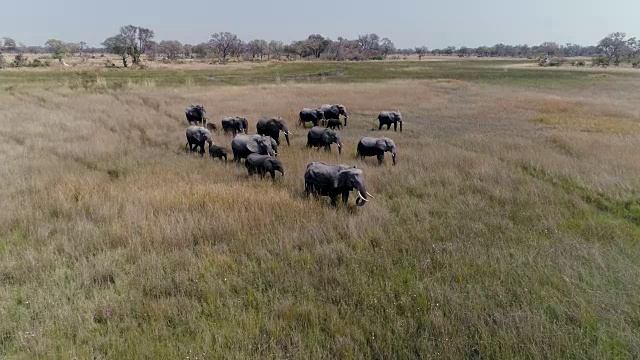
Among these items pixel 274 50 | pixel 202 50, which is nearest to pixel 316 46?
pixel 274 50

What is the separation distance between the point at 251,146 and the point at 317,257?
752 centimetres

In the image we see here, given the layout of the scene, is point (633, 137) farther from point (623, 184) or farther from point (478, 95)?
point (478, 95)

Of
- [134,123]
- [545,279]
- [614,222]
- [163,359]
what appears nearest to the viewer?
[163,359]

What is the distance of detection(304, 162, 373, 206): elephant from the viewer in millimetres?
8992

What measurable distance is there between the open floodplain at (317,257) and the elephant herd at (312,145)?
1.64 feet

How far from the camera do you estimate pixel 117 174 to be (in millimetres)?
12531

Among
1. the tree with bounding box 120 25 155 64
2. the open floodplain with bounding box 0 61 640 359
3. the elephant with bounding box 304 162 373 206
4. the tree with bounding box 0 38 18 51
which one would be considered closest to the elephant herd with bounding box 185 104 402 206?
the elephant with bounding box 304 162 373 206

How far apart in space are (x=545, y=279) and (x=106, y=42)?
415 feet

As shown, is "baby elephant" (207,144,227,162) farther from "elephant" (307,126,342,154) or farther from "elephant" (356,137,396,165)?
"elephant" (356,137,396,165)

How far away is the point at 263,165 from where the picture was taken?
11844 mm

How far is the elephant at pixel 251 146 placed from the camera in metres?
13.4

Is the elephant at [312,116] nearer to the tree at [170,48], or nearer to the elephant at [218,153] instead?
the elephant at [218,153]

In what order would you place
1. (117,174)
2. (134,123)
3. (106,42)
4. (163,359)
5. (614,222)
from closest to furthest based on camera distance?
(163,359) < (614,222) < (117,174) < (134,123) < (106,42)

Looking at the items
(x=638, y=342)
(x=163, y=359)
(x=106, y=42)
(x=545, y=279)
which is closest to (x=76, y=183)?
→ (x=163, y=359)
